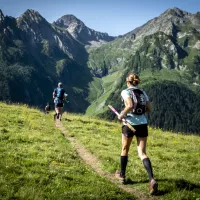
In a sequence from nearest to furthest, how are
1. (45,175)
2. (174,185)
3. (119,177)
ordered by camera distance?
1. (45,175)
2. (174,185)
3. (119,177)

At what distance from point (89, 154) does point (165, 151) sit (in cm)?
648

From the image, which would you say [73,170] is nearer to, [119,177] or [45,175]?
[45,175]

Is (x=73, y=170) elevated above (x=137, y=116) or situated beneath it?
situated beneath

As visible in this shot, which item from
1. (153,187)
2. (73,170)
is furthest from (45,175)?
(153,187)

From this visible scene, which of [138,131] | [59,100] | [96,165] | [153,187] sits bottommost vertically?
[96,165]

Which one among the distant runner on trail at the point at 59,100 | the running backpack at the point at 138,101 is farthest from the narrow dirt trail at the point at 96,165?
the distant runner on trail at the point at 59,100

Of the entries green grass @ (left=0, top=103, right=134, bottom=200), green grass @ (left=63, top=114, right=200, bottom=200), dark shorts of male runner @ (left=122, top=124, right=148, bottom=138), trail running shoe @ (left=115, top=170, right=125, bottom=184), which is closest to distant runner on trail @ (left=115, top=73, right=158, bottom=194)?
dark shorts of male runner @ (left=122, top=124, right=148, bottom=138)

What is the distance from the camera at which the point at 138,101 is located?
36.8 feet

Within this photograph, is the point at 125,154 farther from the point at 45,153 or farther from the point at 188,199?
the point at 45,153

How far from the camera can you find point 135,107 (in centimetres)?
1118

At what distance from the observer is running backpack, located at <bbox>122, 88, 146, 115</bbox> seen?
36.7 ft

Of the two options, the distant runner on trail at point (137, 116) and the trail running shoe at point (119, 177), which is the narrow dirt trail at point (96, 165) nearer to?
the trail running shoe at point (119, 177)

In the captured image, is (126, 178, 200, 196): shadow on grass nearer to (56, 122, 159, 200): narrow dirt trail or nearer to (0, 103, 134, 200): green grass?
(56, 122, 159, 200): narrow dirt trail

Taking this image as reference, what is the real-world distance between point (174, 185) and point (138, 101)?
3.78m
